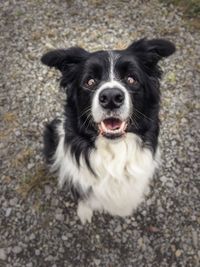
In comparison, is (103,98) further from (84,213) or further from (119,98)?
(84,213)

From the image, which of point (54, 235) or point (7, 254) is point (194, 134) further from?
point (7, 254)

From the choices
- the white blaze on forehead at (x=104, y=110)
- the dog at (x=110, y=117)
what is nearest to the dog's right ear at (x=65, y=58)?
the dog at (x=110, y=117)

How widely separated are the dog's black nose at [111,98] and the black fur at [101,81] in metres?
0.19

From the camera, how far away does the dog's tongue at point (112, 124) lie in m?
2.96

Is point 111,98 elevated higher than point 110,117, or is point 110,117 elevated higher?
point 111,98

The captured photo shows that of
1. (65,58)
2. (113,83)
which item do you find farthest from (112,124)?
(65,58)

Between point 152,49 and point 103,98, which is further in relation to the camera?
point 152,49

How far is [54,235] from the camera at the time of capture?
3885 millimetres

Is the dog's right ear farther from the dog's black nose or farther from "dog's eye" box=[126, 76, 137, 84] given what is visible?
the dog's black nose

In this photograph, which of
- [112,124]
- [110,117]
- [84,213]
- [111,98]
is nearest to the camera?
[111,98]

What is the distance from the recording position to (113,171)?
3.23 m

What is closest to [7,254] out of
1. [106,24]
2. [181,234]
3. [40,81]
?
[181,234]

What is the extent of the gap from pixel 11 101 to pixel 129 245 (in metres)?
2.15

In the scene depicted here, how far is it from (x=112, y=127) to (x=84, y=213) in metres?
1.28
